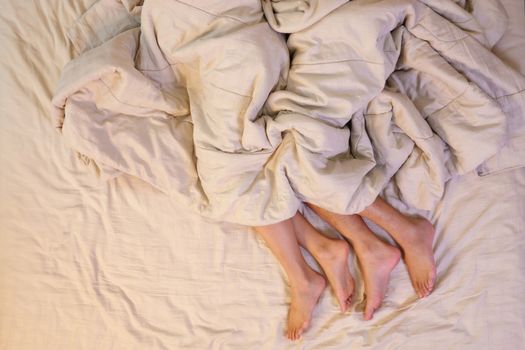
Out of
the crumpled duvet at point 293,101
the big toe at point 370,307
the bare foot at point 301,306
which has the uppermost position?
the crumpled duvet at point 293,101

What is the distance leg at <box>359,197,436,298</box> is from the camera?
0.98 meters

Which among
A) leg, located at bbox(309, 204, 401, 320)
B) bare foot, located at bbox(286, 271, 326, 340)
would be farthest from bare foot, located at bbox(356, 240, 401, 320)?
bare foot, located at bbox(286, 271, 326, 340)

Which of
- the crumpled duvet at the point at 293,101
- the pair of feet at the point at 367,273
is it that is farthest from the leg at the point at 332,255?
the crumpled duvet at the point at 293,101

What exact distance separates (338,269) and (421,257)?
6.7 inches

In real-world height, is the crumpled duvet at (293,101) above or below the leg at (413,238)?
above

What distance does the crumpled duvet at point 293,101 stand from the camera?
2.96 ft

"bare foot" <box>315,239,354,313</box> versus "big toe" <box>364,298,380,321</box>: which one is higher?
"bare foot" <box>315,239,354,313</box>

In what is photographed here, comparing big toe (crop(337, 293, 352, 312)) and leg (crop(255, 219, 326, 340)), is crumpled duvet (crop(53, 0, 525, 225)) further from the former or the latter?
big toe (crop(337, 293, 352, 312))

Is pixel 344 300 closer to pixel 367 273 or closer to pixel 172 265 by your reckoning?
pixel 367 273

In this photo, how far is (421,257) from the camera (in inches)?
38.9

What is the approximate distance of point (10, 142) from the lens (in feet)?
3.47

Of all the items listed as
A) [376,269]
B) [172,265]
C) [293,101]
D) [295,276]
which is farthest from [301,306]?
[293,101]

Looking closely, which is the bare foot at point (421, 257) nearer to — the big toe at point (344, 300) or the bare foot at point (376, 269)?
the bare foot at point (376, 269)

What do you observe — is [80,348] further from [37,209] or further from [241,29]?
[241,29]
